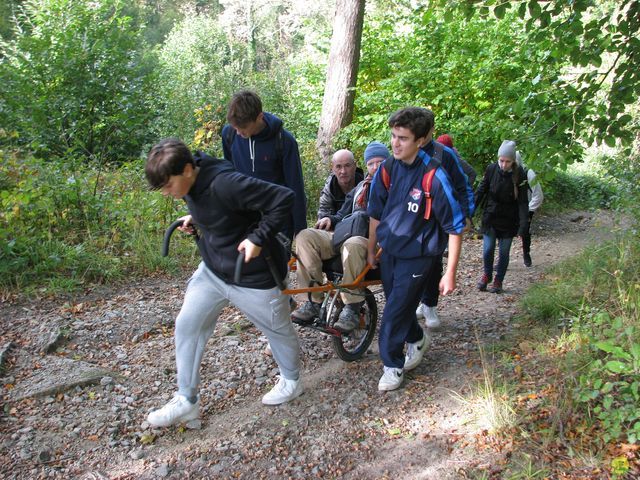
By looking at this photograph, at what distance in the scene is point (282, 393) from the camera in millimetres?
3670

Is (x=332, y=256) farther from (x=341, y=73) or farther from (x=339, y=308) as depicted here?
(x=341, y=73)

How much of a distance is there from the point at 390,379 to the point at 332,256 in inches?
40.7

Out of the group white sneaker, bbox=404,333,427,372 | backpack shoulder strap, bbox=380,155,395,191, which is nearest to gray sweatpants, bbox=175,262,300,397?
backpack shoulder strap, bbox=380,155,395,191

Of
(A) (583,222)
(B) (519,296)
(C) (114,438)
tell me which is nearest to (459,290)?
(B) (519,296)

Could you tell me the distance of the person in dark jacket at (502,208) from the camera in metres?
6.32

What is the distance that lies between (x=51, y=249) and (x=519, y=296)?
544 centimetres

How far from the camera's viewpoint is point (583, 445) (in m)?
2.93

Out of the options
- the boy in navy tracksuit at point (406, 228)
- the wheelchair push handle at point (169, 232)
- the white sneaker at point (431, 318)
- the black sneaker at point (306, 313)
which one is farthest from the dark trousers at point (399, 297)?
the wheelchair push handle at point (169, 232)

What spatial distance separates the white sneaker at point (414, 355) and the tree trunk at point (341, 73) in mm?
6151

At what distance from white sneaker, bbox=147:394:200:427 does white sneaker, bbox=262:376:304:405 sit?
0.53m

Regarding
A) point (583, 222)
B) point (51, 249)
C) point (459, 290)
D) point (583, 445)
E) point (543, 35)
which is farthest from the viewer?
point (583, 222)

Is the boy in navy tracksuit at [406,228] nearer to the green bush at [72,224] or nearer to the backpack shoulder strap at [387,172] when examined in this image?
the backpack shoulder strap at [387,172]

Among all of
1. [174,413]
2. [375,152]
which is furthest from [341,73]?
[174,413]

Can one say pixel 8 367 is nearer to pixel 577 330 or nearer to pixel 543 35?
pixel 577 330
